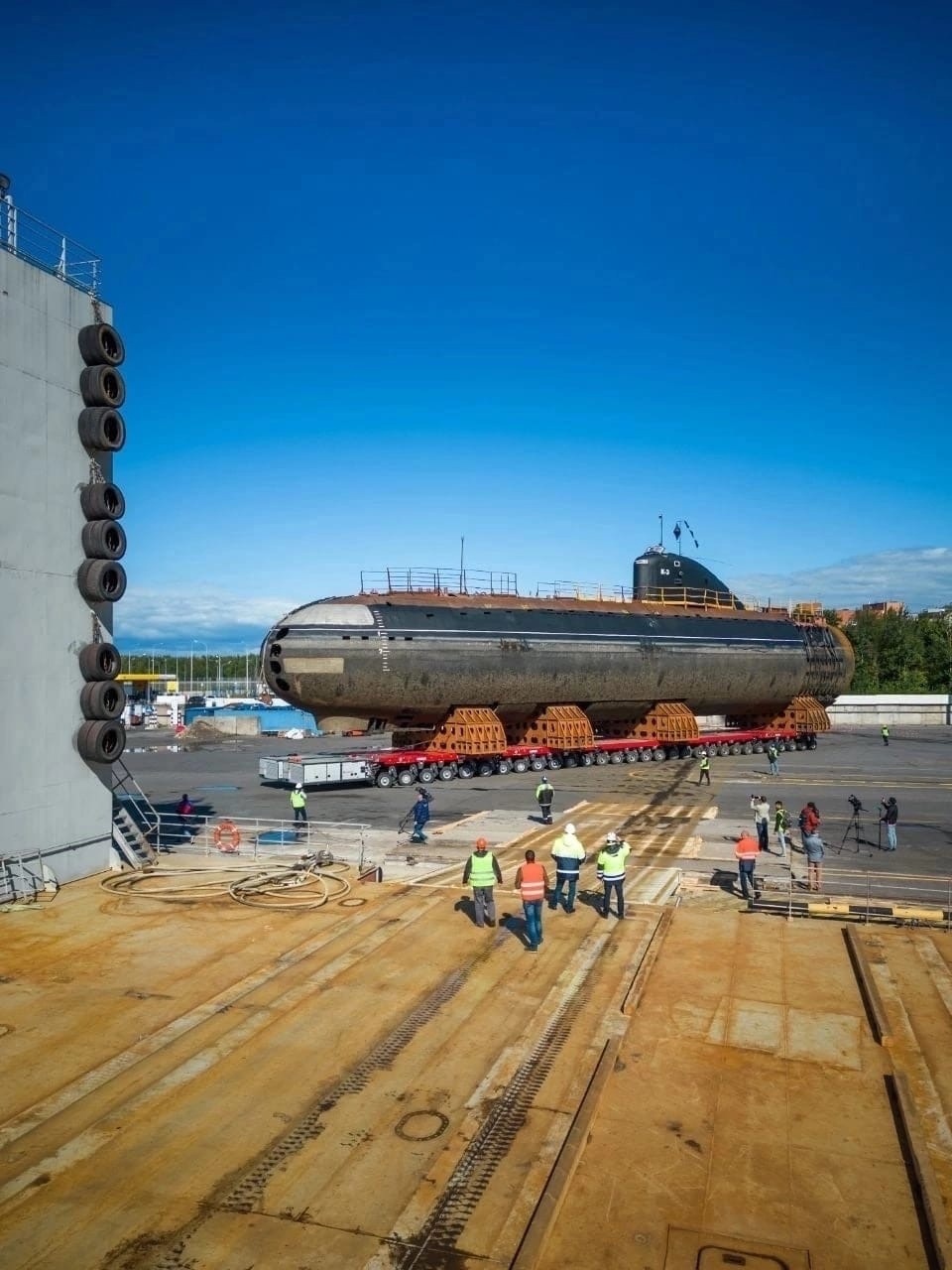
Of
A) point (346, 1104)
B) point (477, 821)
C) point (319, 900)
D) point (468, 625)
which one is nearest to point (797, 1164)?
point (346, 1104)

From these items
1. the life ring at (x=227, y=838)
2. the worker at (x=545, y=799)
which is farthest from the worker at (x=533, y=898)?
the worker at (x=545, y=799)

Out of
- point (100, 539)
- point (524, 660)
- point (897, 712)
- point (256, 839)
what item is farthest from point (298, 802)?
point (897, 712)

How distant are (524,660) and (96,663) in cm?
2217

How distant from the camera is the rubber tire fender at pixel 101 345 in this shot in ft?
57.1

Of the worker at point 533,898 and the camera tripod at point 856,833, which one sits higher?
the worker at point 533,898

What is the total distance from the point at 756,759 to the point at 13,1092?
4091 centimetres

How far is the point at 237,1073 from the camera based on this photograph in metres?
9.03

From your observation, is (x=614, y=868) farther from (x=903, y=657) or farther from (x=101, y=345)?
(x=903, y=657)

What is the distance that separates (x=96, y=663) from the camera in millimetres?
17203

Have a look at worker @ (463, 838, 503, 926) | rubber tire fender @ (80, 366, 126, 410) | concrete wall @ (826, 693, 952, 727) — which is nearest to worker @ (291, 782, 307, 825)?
worker @ (463, 838, 503, 926)

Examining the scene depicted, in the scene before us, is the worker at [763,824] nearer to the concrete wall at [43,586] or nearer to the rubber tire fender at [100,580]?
the concrete wall at [43,586]

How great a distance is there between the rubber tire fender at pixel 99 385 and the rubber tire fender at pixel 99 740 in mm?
6203

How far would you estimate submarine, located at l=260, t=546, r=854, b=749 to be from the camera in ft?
110

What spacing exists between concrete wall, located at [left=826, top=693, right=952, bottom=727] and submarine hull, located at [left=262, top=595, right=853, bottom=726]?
27.3m
